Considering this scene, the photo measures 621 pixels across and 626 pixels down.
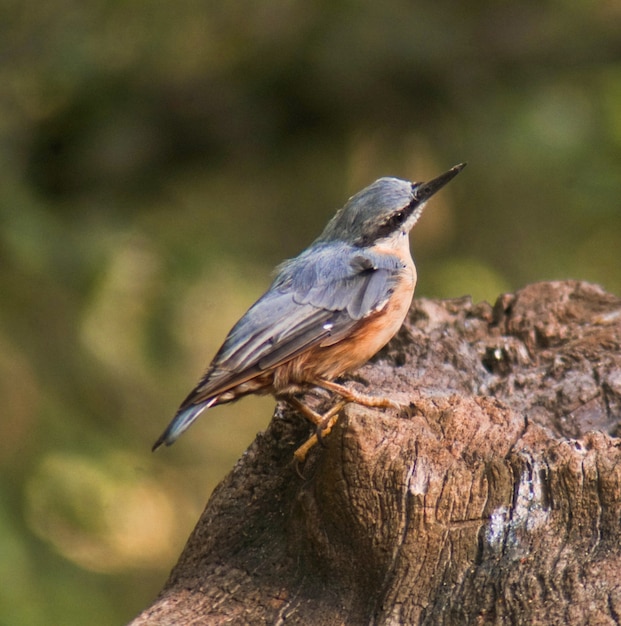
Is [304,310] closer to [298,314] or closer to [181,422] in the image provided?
[298,314]

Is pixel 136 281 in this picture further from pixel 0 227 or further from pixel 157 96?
pixel 157 96

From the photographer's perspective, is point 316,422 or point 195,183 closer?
point 316,422

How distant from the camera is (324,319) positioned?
439 centimetres

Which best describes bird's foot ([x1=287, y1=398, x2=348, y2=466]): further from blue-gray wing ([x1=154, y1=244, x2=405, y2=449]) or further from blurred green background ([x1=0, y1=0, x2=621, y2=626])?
blurred green background ([x1=0, y1=0, x2=621, y2=626])

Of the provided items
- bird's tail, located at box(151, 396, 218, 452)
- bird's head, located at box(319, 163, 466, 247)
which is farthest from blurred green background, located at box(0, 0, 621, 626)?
bird's tail, located at box(151, 396, 218, 452)

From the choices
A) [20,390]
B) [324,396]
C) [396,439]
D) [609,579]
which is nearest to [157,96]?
[20,390]

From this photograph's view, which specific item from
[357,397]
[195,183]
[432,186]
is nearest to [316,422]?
[357,397]

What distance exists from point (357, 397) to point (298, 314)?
66 cm

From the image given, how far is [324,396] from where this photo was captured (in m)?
4.15

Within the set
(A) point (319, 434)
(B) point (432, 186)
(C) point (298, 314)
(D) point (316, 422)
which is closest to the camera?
(A) point (319, 434)

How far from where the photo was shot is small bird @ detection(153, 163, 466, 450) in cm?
401

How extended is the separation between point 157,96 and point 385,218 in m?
2.34

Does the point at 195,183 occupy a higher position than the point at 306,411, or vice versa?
the point at 195,183

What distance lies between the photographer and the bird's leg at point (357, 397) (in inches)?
143
